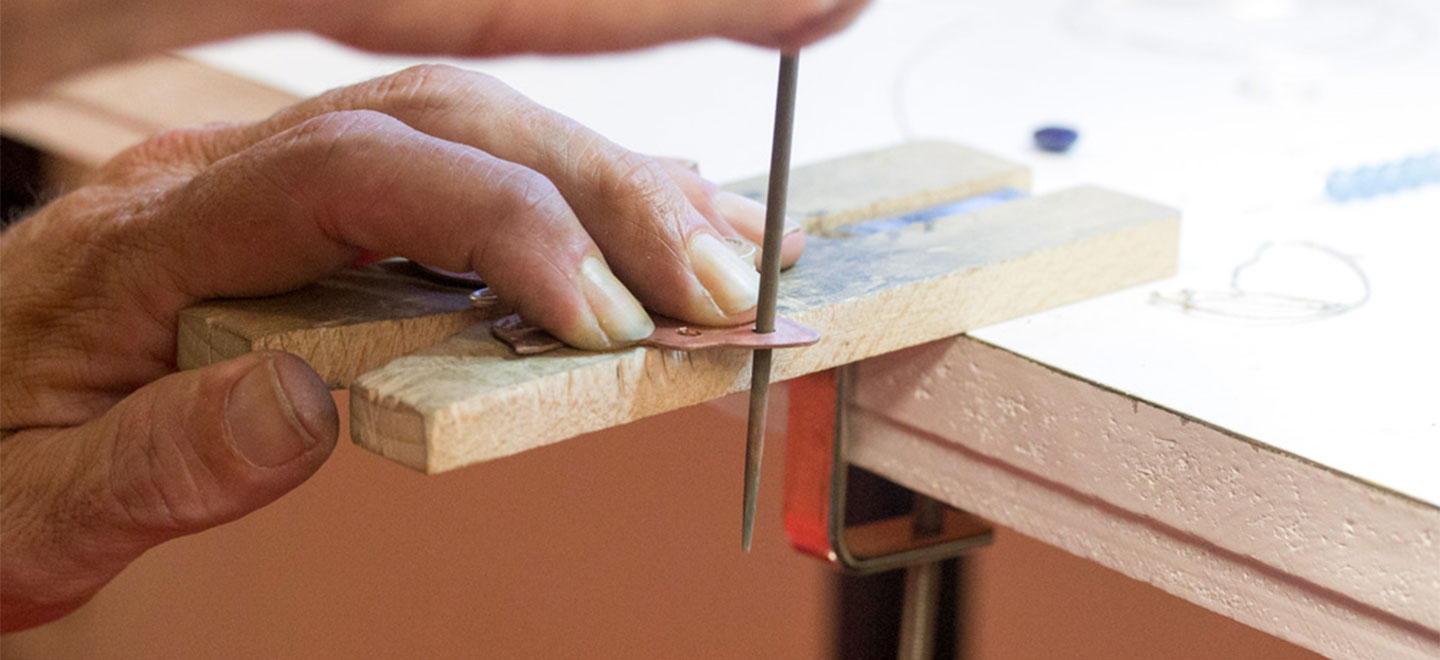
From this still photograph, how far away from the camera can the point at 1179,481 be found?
0.54m

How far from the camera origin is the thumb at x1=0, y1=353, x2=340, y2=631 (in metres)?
0.50

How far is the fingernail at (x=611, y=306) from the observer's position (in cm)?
47

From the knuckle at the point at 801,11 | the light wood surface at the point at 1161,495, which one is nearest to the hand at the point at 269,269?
the light wood surface at the point at 1161,495

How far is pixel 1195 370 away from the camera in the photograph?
0.58 metres

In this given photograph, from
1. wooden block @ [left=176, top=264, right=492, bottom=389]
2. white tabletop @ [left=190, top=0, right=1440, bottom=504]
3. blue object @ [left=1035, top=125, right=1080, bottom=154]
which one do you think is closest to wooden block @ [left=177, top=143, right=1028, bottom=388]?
wooden block @ [left=176, top=264, right=492, bottom=389]

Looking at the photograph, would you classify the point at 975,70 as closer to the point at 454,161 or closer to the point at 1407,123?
the point at 1407,123

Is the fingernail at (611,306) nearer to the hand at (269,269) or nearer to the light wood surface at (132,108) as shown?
the hand at (269,269)

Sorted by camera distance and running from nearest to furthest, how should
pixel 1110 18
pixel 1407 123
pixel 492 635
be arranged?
pixel 1407 123
pixel 492 635
pixel 1110 18

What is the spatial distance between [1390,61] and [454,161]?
0.95 metres

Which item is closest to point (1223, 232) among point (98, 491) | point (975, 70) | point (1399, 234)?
point (1399, 234)

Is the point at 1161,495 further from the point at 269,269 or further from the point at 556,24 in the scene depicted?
the point at 556,24

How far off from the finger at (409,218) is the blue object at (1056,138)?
1.71 ft

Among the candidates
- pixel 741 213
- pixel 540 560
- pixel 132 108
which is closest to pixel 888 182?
pixel 741 213

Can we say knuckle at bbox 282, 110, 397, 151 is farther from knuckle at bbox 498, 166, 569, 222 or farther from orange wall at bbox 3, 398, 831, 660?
orange wall at bbox 3, 398, 831, 660
